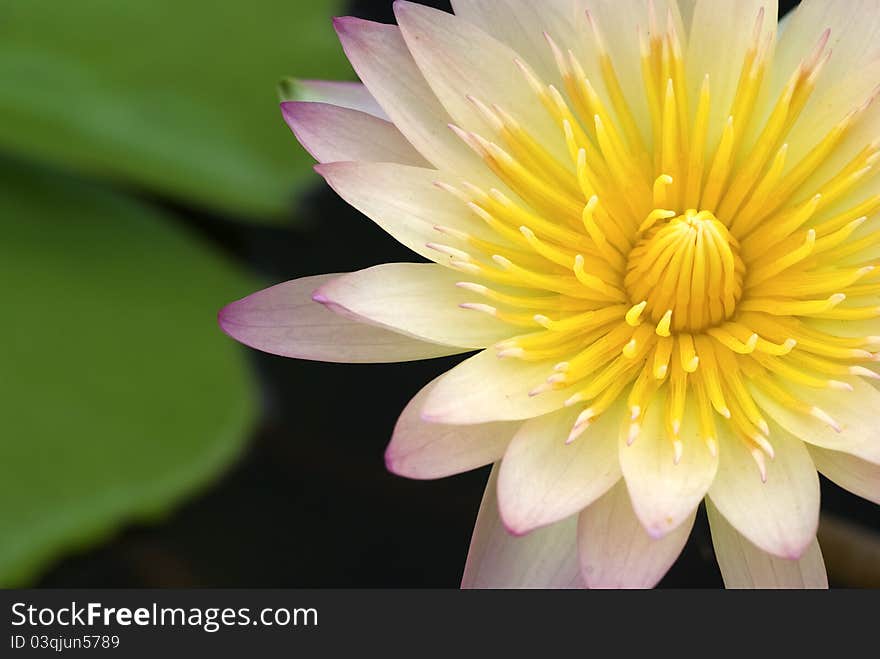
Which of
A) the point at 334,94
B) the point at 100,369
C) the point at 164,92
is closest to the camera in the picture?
the point at 334,94

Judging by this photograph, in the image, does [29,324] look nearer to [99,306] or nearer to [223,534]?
[99,306]

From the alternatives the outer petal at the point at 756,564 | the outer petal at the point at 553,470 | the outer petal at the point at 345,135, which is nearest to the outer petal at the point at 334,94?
the outer petal at the point at 345,135

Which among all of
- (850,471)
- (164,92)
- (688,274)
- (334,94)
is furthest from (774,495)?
(164,92)

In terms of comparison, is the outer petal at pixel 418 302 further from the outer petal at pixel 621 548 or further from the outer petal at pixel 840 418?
the outer petal at pixel 840 418

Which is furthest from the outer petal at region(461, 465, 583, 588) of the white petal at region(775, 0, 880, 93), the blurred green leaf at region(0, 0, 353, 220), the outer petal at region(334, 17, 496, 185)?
the blurred green leaf at region(0, 0, 353, 220)

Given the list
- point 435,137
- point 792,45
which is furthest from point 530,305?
point 792,45

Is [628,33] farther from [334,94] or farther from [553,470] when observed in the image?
[553,470]

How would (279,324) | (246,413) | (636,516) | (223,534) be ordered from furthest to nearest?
(223,534) → (246,413) → (279,324) → (636,516)
